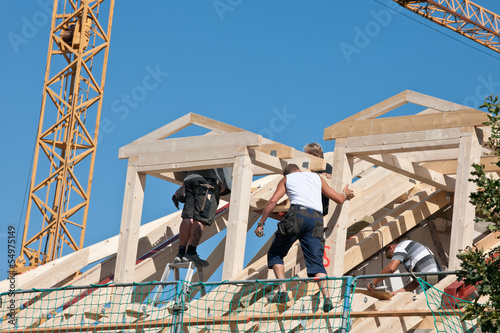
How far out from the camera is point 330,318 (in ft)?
25.0

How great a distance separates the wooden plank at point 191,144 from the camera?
32.3 ft

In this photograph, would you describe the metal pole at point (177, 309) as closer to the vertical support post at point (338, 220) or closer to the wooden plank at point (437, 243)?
the vertical support post at point (338, 220)

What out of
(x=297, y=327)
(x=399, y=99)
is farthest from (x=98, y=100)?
(x=297, y=327)

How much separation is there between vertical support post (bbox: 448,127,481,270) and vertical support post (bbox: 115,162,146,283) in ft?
12.7

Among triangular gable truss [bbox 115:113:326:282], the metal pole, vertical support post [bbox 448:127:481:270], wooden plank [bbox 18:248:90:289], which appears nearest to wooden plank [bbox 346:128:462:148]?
vertical support post [bbox 448:127:481:270]

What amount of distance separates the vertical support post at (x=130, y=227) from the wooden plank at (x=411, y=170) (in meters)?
2.78

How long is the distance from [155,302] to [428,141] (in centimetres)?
332

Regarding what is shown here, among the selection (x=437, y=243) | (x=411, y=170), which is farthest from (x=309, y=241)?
(x=437, y=243)

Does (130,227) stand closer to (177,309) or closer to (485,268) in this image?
(177,309)

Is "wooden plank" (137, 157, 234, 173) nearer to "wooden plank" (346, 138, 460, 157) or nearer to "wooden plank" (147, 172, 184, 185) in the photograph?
"wooden plank" (147, 172, 184, 185)

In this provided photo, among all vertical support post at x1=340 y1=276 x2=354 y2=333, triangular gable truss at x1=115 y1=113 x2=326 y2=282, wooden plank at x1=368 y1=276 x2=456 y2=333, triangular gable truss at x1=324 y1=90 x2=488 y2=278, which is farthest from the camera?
triangular gable truss at x1=115 y1=113 x2=326 y2=282

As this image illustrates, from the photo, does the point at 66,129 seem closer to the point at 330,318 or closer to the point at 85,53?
the point at 85,53

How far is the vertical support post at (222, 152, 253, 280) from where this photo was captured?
9430 millimetres

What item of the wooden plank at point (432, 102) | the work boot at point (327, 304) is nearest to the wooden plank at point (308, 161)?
the wooden plank at point (432, 102)
